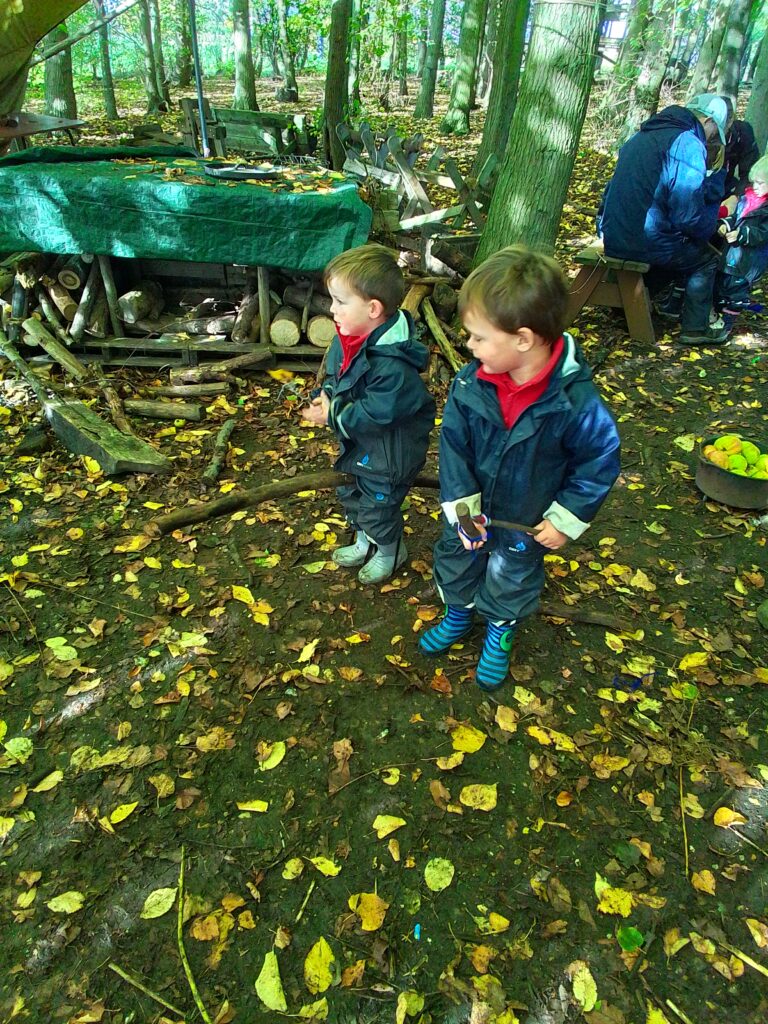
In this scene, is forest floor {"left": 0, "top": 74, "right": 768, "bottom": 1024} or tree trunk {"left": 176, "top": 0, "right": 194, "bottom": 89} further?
tree trunk {"left": 176, "top": 0, "right": 194, "bottom": 89}

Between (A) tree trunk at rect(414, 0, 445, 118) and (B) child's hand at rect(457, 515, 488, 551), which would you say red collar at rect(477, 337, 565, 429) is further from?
(A) tree trunk at rect(414, 0, 445, 118)

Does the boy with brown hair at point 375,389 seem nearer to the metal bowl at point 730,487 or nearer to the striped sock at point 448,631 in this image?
the striped sock at point 448,631

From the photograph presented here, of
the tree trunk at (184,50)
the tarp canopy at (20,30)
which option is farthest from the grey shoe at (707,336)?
the tree trunk at (184,50)

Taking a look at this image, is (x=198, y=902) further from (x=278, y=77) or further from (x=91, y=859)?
(x=278, y=77)

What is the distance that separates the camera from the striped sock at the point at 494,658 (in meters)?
2.77

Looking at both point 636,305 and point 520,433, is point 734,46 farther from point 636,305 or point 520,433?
point 520,433

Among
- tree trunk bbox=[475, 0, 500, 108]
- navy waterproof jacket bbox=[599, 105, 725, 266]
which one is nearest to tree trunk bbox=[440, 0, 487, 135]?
tree trunk bbox=[475, 0, 500, 108]

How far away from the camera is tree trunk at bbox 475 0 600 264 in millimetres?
4770

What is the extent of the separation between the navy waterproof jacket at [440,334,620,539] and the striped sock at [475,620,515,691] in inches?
23.4

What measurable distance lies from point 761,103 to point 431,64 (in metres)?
11.3

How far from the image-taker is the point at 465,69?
1513 cm

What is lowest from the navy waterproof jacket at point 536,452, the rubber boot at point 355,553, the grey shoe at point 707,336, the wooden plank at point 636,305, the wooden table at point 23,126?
the rubber boot at point 355,553

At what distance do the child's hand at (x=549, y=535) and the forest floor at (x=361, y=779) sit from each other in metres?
0.92

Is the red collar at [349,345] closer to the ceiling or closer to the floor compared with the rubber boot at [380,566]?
closer to the ceiling
